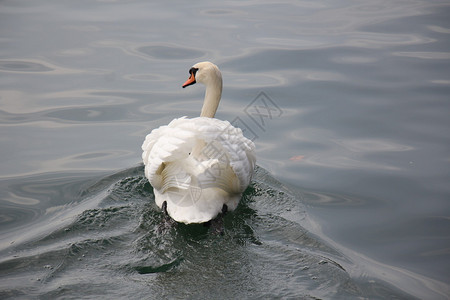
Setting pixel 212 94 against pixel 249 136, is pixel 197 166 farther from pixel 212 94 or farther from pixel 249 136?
pixel 249 136

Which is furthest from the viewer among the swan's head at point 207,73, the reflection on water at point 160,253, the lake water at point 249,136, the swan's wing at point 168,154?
the swan's head at point 207,73

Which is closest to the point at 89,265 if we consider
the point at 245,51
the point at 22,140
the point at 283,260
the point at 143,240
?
the point at 143,240

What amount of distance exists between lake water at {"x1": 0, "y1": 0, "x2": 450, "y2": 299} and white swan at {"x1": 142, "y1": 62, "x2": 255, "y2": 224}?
34 cm

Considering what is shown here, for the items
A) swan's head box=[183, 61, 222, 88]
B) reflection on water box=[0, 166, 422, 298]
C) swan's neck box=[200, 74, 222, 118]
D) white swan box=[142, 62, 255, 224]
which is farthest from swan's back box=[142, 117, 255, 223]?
swan's head box=[183, 61, 222, 88]

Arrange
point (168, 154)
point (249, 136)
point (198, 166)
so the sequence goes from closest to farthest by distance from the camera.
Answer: point (168, 154) → point (198, 166) → point (249, 136)

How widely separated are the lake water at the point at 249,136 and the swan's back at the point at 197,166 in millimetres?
348

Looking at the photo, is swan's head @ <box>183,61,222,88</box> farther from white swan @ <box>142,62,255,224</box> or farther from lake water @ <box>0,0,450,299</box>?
lake water @ <box>0,0,450,299</box>

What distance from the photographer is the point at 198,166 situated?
600cm

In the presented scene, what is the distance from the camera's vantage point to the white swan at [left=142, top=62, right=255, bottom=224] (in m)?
5.81

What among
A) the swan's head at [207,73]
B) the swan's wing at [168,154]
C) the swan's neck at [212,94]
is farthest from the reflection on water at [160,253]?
the swan's head at [207,73]

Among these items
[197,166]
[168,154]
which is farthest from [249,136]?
[168,154]

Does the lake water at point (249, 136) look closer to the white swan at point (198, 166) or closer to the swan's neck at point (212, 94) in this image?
the white swan at point (198, 166)

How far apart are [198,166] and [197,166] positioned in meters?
0.02

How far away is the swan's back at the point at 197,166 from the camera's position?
19.0ft
